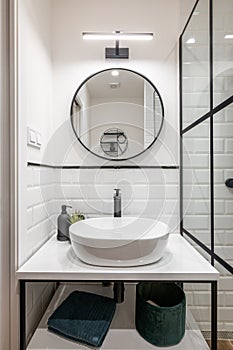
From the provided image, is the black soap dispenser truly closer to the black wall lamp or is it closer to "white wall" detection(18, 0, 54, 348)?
"white wall" detection(18, 0, 54, 348)

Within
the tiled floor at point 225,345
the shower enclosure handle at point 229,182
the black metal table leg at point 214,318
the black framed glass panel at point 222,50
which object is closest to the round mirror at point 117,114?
the black framed glass panel at point 222,50

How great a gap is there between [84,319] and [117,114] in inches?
47.6

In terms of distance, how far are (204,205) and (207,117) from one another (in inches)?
17.9

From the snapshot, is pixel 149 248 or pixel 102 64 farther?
pixel 102 64

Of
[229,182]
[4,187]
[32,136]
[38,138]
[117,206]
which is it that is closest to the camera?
[4,187]

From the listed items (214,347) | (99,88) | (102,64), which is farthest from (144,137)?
(214,347)

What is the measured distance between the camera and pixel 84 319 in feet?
4.50

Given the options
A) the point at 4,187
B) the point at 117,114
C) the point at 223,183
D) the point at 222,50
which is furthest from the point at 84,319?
the point at 222,50

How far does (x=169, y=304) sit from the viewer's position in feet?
5.23

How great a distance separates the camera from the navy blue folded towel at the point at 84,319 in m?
1.30

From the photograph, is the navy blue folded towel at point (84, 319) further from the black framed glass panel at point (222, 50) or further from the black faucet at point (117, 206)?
the black framed glass panel at point (222, 50)

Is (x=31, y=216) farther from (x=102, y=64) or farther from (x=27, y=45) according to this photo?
(x=102, y=64)

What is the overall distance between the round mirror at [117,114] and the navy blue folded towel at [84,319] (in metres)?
0.87

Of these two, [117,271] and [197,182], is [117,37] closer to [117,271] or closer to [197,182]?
[197,182]
